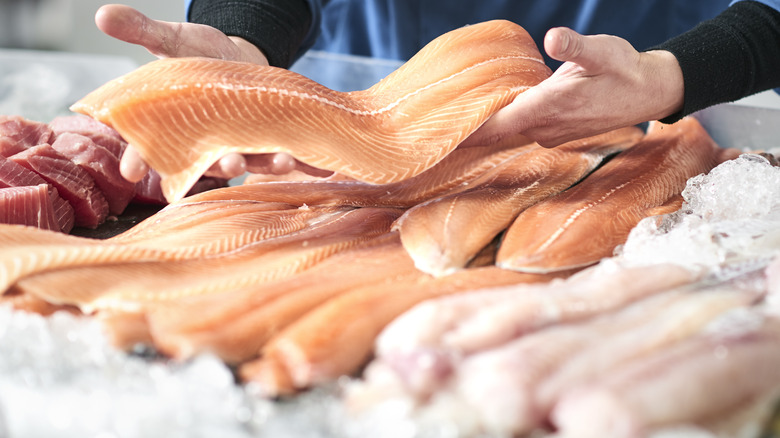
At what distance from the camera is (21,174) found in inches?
73.3

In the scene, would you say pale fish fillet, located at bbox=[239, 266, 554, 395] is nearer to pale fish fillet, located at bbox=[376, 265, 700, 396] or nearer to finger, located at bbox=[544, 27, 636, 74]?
pale fish fillet, located at bbox=[376, 265, 700, 396]

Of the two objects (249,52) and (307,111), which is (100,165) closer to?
(249,52)

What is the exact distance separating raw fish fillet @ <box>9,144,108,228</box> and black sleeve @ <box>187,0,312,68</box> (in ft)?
2.76

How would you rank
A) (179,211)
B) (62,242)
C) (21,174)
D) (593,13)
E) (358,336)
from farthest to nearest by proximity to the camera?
(593,13)
(21,174)
(179,211)
(62,242)
(358,336)

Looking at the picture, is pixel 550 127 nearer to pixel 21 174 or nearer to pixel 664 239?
pixel 664 239

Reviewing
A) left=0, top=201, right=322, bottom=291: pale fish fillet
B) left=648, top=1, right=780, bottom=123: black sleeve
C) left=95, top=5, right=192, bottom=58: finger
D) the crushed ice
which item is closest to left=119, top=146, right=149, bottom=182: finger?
left=0, top=201, right=322, bottom=291: pale fish fillet

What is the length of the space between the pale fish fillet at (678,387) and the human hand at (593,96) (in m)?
0.96

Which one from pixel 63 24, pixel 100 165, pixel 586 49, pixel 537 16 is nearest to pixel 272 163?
pixel 100 165

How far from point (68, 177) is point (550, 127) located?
157 centimetres

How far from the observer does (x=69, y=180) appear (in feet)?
6.44

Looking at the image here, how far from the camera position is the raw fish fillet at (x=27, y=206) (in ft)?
5.51

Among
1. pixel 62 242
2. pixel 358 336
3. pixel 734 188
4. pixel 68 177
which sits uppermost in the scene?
pixel 734 188

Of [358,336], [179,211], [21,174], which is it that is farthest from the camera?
[21,174]

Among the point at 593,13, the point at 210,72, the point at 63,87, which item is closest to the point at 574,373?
the point at 210,72
